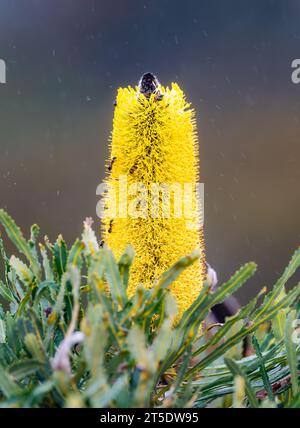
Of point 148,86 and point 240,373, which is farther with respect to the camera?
point 148,86

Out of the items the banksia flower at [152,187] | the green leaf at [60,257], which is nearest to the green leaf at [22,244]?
the green leaf at [60,257]

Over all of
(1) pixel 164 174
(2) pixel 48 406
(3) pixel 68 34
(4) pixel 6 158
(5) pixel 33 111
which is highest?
(3) pixel 68 34

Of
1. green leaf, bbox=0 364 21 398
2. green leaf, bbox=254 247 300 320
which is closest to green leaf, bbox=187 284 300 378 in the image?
green leaf, bbox=254 247 300 320

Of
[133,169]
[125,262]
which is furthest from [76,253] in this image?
[133,169]

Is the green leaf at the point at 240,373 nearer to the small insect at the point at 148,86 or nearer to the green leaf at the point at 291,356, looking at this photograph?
the green leaf at the point at 291,356

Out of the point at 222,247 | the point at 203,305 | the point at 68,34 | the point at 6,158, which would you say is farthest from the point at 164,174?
the point at 68,34

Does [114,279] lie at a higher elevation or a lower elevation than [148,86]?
lower

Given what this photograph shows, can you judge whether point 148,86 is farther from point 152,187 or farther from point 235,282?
point 235,282

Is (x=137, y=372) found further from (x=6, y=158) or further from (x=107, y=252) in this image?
(x=6, y=158)
